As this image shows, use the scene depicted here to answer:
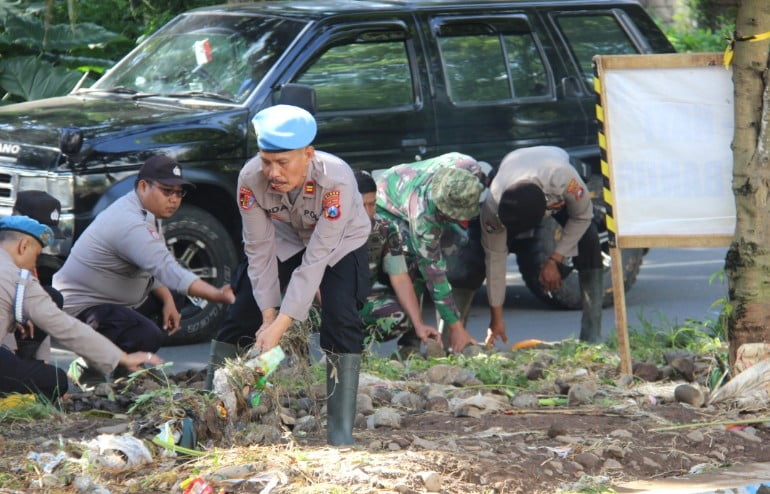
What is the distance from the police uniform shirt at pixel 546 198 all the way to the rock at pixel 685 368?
1.50 metres

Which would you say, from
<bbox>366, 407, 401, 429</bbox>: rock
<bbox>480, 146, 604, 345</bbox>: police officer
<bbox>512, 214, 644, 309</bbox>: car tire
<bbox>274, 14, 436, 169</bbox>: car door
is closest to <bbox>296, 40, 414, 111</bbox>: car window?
<bbox>274, 14, 436, 169</bbox>: car door

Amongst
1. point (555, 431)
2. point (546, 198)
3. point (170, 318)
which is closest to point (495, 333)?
point (546, 198)

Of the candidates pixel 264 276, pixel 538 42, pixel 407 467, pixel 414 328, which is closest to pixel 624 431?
pixel 407 467

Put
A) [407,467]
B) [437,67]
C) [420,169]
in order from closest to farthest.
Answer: [407,467], [420,169], [437,67]

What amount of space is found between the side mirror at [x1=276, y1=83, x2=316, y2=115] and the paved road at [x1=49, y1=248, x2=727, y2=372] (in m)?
1.62

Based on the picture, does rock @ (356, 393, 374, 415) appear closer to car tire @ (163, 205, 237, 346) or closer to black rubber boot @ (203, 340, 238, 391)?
black rubber boot @ (203, 340, 238, 391)

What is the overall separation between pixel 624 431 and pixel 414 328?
2.42m

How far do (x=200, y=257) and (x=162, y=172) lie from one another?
129 centimetres

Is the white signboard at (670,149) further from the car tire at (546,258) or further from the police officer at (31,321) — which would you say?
the police officer at (31,321)

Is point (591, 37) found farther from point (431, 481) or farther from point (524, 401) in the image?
point (431, 481)

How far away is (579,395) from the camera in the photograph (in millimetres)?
6383

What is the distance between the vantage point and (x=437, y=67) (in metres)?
9.38

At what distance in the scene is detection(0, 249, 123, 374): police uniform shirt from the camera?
6289 millimetres

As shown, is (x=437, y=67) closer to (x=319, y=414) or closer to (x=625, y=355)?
(x=625, y=355)
